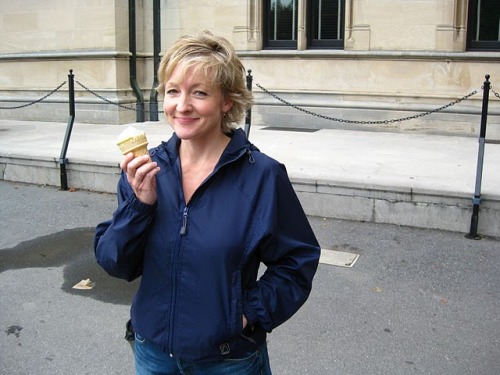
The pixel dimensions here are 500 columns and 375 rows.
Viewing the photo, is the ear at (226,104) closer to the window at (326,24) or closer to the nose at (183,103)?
the nose at (183,103)

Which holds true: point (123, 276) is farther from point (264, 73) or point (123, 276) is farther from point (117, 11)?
point (117, 11)

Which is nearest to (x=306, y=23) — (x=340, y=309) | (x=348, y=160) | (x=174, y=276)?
(x=348, y=160)

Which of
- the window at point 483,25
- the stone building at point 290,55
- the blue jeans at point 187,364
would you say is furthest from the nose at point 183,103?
the window at point 483,25

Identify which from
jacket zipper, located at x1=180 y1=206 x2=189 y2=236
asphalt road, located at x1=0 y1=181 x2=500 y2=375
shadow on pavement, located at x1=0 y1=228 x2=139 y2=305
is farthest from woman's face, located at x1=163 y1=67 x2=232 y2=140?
shadow on pavement, located at x1=0 y1=228 x2=139 y2=305

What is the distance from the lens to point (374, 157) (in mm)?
8414

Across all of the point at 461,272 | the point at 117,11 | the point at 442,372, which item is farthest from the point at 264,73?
the point at 442,372

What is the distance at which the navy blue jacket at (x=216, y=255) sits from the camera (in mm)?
1948

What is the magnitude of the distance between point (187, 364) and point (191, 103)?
880 millimetres

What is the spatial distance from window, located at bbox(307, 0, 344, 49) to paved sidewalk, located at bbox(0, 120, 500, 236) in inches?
76.9

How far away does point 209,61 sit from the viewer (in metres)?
1.96

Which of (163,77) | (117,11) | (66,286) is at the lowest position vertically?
(66,286)

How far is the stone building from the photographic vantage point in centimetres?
1099

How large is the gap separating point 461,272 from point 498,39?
7.54 m

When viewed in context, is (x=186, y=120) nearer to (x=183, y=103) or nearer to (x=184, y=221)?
(x=183, y=103)
